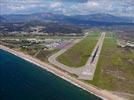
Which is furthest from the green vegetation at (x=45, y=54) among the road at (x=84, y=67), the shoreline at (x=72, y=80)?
the shoreline at (x=72, y=80)

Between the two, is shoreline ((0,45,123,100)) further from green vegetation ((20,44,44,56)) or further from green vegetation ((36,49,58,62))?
green vegetation ((20,44,44,56))

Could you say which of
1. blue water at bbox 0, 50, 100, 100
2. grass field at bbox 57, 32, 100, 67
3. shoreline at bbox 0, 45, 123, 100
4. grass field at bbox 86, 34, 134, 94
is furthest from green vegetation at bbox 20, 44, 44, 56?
grass field at bbox 86, 34, 134, 94

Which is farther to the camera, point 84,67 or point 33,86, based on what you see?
point 84,67

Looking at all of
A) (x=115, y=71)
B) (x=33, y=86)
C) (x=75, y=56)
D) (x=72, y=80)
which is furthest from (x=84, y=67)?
(x=33, y=86)

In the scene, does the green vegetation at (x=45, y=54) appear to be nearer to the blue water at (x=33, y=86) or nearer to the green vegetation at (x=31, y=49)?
the green vegetation at (x=31, y=49)

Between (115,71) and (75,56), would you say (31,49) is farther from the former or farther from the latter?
(115,71)
